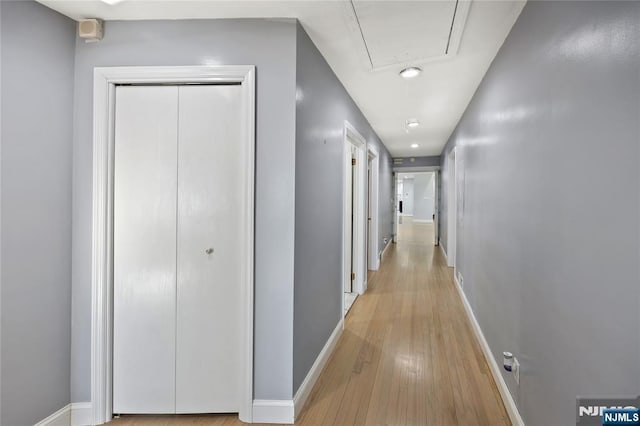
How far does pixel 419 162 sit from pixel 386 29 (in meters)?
7.33

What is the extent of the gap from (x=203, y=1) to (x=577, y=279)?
2.21 metres

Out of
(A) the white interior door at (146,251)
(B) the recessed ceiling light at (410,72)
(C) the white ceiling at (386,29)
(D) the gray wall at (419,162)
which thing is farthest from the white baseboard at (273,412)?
(D) the gray wall at (419,162)

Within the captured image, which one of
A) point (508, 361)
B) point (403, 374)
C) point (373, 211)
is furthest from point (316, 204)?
point (373, 211)

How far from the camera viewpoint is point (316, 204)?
242 centimetres

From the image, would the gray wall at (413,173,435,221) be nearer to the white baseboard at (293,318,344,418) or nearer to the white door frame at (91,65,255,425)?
the white baseboard at (293,318,344,418)

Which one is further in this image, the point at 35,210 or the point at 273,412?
the point at 273,412

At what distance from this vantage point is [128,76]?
1.97 m

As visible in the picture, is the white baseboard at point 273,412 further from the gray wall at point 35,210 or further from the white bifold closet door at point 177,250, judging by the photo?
the gray wall at point 35,210

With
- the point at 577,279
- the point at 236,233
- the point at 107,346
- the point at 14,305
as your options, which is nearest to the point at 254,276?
the point at 236,233

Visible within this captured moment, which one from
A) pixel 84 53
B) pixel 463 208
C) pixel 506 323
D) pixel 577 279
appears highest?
pixel 84 53

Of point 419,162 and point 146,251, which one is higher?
point 419,162

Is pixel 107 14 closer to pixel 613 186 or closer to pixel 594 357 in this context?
pixel 613 186

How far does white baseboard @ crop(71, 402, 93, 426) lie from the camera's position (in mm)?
1967

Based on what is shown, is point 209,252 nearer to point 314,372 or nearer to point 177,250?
point 177,250
